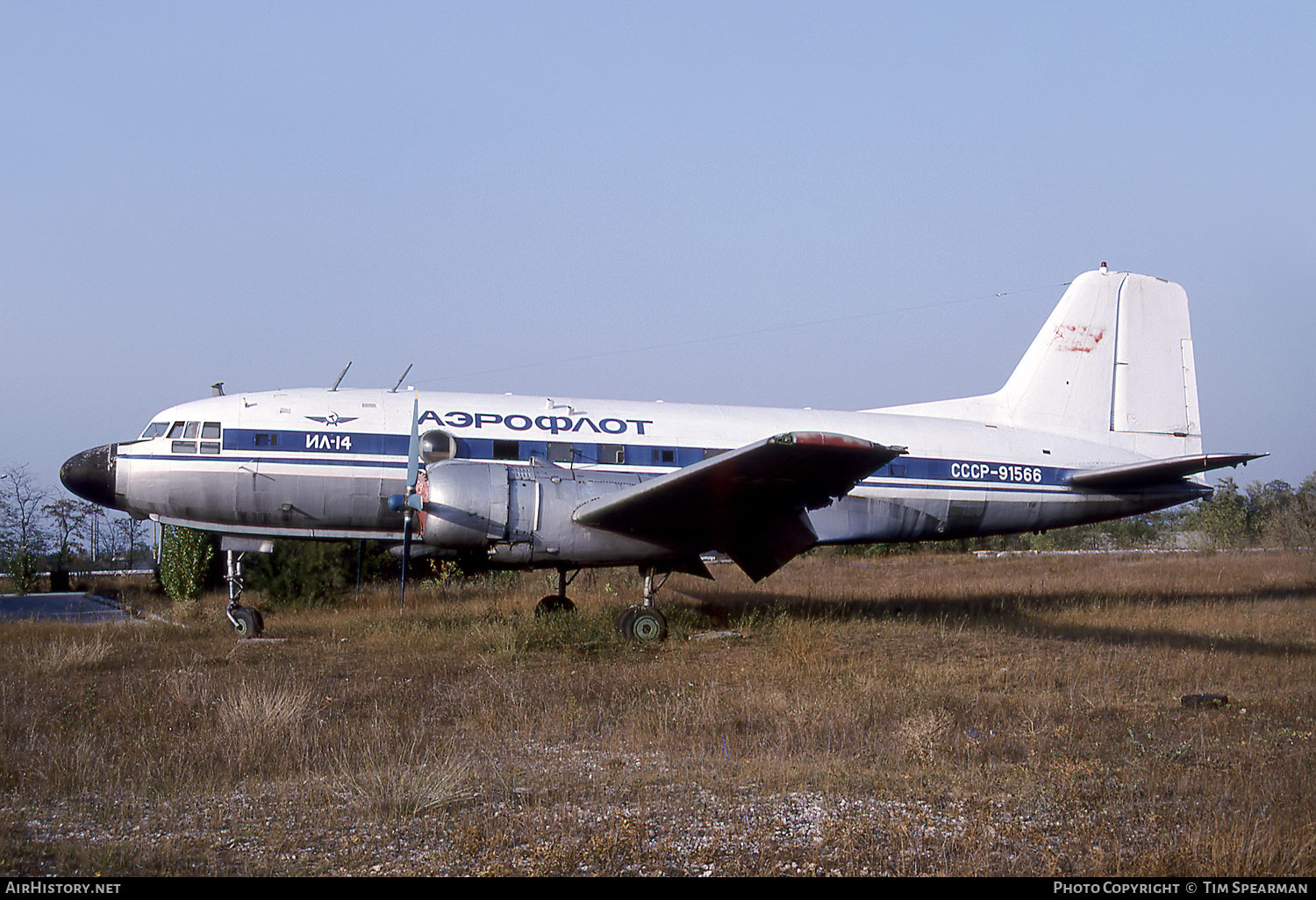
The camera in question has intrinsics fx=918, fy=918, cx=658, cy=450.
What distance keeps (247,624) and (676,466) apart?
6379 millimetres

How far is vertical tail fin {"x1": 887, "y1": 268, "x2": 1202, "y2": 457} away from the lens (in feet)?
51.6

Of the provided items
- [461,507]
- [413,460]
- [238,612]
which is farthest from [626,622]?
[238,612]

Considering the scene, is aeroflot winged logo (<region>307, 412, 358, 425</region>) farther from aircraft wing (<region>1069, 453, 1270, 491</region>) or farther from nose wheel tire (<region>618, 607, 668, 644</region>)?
aircraft wing (<region>1069, 453, 1270, 491</region>)

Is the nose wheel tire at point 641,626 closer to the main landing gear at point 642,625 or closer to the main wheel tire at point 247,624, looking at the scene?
the main landing gear at point 642,625

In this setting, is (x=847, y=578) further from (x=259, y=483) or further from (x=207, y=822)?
(x=207, y=822)

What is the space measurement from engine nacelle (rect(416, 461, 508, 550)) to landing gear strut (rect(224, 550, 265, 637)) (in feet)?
11.3

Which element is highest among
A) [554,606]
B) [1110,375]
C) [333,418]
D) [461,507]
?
[1110,375]

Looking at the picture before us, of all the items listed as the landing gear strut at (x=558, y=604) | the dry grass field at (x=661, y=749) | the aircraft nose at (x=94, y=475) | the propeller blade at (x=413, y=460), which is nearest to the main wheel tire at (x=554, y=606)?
the landing gear strut at (x=558, y=604)

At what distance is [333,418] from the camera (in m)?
12.8

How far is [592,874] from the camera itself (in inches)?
170

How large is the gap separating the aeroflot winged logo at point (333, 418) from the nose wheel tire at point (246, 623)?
2.90 metres

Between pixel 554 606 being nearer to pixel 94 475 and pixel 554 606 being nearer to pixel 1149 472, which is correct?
pixel 94 475

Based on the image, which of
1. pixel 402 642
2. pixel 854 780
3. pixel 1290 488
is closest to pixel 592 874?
pixel 854 780

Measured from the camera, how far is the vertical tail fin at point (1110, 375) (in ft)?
51.6
